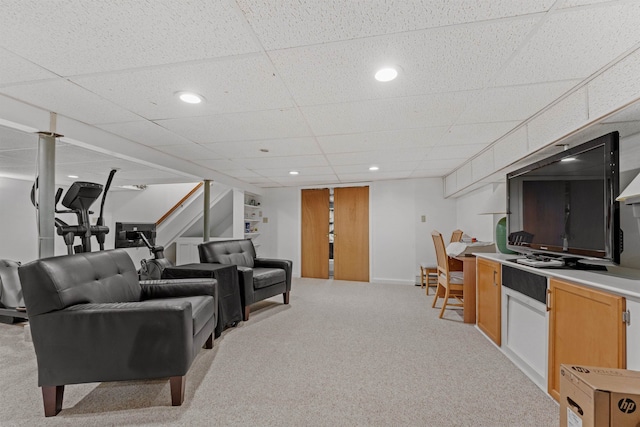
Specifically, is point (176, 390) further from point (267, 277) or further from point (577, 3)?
point (577, 3)

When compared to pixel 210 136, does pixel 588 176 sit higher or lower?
lower

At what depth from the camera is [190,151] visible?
11.6 ft

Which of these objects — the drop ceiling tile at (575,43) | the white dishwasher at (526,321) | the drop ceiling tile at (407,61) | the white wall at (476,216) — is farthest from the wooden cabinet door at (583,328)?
the white wall at (476,216)

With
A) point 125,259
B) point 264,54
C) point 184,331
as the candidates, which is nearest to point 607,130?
point 264,54

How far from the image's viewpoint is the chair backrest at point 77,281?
1592mm

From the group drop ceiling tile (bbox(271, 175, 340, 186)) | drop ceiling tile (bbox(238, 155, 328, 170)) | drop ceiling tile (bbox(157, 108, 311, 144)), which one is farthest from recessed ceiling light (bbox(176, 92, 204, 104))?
drop ceiling tile (bbox(271, 175, 340, 186))

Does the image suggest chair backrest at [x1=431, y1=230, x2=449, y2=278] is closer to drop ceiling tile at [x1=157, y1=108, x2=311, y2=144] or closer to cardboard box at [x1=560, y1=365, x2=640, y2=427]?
drop ceiling tile at [x1=157, y1=108, x2=311, y2=144]

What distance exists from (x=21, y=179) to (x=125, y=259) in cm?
539

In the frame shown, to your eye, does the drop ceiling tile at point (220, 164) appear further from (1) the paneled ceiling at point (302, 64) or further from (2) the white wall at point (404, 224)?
(2) the white wall at point (404, 224)

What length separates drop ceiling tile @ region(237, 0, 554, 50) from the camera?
1.17 m

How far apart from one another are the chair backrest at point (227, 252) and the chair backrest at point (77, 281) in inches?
46.7

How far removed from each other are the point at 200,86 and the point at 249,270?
2.06 metres

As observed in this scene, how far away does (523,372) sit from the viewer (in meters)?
2.09

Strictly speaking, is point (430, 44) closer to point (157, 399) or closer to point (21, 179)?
point (157, 399)
